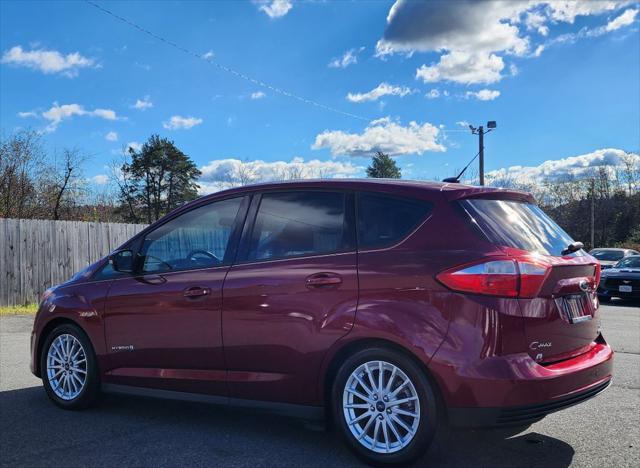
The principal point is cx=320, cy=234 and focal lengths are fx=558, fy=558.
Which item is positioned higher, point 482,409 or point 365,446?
point 482,409

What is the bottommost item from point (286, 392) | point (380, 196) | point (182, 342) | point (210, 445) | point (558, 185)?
point (210, 445)

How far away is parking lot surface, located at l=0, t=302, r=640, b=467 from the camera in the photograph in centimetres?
359

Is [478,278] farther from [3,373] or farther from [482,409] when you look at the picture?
[3,373]

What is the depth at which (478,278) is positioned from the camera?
10.5 ft

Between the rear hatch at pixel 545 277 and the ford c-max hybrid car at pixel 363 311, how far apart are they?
0.04 feet

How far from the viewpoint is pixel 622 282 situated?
1597 cm

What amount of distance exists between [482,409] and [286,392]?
4.26 ft

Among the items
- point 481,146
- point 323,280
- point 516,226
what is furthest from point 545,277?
point 481,146

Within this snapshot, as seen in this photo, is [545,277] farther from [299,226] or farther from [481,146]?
[481,146]

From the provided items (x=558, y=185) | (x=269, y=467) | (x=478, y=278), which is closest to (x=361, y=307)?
(x=478, y=278)

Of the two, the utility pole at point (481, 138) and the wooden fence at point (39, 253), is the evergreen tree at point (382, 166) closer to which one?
the utility pole at point (481, 138)

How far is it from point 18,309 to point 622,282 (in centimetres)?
1566

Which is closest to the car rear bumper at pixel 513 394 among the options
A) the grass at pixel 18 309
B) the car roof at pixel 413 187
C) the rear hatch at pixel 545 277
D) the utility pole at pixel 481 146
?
the rear hatch at pixel 545 277

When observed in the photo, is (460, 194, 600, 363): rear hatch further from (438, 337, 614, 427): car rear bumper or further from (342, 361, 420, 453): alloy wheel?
(342, 361, 420, 453): alloy wheel
